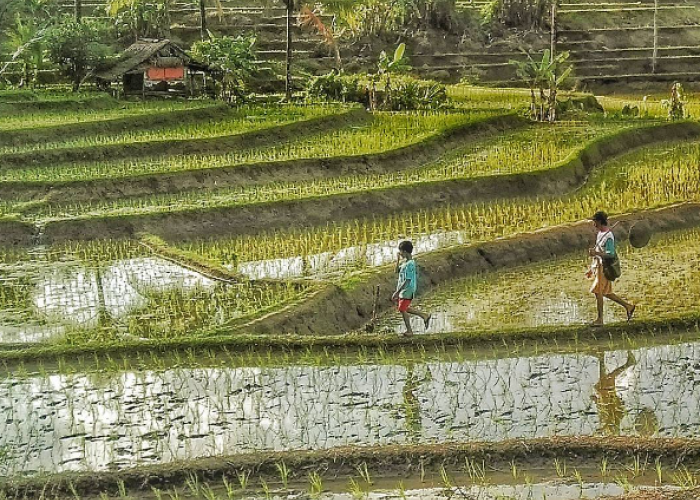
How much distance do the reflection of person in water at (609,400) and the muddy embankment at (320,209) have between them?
4.74 meters

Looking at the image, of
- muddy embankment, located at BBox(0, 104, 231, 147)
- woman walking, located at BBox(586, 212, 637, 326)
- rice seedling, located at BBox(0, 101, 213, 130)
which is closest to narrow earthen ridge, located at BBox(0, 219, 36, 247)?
muddy embankment, located at BBox(0, 104, 231, 147)

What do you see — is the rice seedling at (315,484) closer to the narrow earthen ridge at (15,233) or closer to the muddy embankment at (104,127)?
the narrow earthen ridge at (15,233)

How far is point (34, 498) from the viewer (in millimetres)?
5145

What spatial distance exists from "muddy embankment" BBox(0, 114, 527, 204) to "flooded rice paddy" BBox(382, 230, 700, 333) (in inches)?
168

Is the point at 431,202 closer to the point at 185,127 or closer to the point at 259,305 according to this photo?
the point at 259,305

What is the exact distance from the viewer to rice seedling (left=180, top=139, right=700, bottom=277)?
991 cm

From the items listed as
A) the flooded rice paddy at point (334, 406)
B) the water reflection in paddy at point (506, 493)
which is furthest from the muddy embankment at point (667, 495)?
the flooded rice paddy at point (334, 406)

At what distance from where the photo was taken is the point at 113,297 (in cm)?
875

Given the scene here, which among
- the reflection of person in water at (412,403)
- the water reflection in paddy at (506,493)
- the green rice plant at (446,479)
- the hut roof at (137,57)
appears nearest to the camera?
the water reflection in paddy at (506,493)

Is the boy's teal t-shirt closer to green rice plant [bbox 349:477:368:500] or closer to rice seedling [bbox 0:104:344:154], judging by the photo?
green rice plant [bbox 349:477:368:500]

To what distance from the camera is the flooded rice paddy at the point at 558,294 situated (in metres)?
8.22

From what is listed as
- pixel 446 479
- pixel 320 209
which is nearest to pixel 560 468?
pixel 446 479

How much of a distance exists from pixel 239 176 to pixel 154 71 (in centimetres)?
766

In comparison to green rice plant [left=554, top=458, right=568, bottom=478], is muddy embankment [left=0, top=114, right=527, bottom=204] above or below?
above
